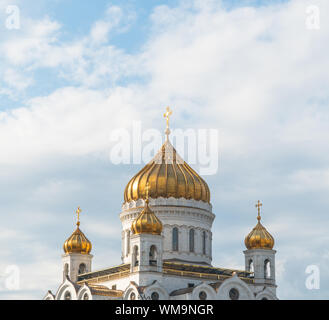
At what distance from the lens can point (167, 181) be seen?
53.7m

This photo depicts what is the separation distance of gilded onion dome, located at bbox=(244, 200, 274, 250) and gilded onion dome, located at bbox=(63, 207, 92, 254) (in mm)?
12051

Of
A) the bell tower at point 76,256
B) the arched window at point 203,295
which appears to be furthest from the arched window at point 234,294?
the bell tower at point 76,256

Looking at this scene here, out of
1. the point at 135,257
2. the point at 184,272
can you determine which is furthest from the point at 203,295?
the point at 135,257

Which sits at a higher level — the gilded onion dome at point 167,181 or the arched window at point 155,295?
the gilded onion dome at point 167,181

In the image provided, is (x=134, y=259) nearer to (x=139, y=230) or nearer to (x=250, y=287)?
(x=139, y=230)

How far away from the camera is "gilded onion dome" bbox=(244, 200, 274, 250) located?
53.0 m

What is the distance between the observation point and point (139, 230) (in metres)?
47.8

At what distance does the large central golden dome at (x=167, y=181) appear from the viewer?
176 feet

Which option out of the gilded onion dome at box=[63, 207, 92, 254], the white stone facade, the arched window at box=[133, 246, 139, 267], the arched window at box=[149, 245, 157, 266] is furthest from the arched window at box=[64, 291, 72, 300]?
the arched window at box=[149, 245, 157, 266]

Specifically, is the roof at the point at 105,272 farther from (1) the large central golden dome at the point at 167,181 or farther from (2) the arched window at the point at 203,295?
(1) the large central golden dome at the point at 167,181

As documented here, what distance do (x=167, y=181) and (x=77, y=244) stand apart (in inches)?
335

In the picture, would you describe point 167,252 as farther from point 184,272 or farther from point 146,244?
point 146,244
